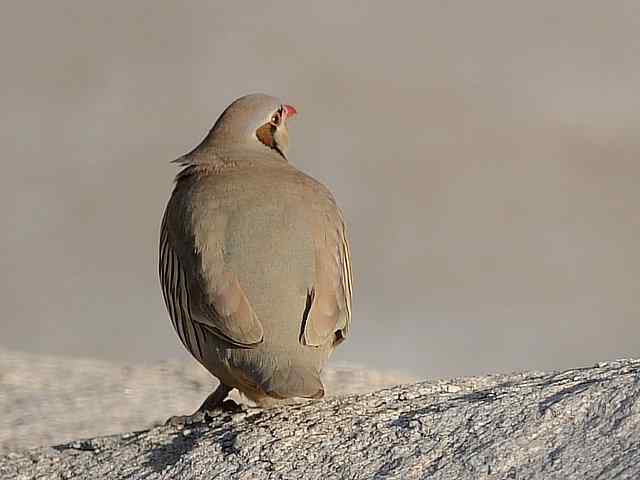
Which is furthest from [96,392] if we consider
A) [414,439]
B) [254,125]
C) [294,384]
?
[414,439]

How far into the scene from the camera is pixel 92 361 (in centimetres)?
634

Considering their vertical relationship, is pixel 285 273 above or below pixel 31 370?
below

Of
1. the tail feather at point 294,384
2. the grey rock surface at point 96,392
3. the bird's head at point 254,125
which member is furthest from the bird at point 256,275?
the grey rock surface at point 96,392

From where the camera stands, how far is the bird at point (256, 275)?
3420 mm

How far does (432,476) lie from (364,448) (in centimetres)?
27

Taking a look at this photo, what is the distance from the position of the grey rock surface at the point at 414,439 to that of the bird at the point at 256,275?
116 millimetres

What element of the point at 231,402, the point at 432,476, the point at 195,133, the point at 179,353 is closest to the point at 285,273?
the point at 231,402

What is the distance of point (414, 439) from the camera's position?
10.2ft

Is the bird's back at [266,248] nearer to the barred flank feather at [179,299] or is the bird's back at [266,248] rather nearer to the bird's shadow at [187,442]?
the barred flank feather at [179,299]

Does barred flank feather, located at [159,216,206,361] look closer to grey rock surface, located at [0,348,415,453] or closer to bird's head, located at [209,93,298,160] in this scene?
bird's head, located at [209,93,298,160]

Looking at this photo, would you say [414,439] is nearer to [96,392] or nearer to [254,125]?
[254,125]

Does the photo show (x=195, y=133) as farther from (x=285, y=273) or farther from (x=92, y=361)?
(x=285, y=273)

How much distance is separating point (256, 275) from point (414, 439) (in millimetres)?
652

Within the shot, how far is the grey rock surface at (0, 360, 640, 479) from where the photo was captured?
2877 mm
